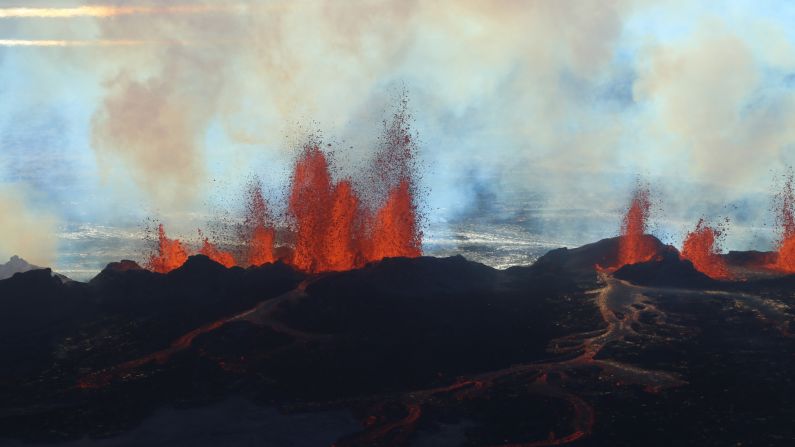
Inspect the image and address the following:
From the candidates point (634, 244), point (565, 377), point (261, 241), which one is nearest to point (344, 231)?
point (261, 241)

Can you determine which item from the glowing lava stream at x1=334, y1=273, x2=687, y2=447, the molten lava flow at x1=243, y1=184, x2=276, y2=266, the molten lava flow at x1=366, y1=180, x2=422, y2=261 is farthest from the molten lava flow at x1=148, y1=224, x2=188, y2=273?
the glowing lava stream at x1=334, y1=273, x2=687, y2=447

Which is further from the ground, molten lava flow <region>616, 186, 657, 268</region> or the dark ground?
molten lava flow <region>616, 186, 657, 268</region>

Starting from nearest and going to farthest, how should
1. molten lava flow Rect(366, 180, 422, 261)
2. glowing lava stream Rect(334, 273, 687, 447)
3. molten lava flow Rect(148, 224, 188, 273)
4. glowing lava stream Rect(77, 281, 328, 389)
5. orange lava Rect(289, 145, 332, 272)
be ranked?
glowing lava stream Rect(334, 273, 687, 447), glowing lava stream Rect(77, 281, 328, 389), orange lava Rect(289, 145, 332, 272), molten lava flow Rect(366, 180, 422, 261), molten lava flow Rect(148, 224, 188, 273)

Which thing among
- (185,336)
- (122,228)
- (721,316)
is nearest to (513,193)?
(122,228)

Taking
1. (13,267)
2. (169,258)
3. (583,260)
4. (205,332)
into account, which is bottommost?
(205,332)

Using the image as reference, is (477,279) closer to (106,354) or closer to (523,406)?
(523,406)

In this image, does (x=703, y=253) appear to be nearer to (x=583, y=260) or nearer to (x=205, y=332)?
(x=583, y=260)

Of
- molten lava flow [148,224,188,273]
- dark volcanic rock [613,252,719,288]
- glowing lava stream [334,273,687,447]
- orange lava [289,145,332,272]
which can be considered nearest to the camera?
glowing lava stream [334,273,687,447]

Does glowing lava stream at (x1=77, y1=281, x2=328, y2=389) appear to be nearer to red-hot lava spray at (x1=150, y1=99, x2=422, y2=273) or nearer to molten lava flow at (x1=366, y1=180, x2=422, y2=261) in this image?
red-hot lava spray at (x1=150, y1=99, x2=422, y2=273)
